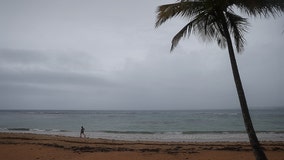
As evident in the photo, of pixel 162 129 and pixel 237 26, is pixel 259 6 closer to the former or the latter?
pixel 237 26

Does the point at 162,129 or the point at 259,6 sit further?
the point at 162,129

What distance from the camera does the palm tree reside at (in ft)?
24.2

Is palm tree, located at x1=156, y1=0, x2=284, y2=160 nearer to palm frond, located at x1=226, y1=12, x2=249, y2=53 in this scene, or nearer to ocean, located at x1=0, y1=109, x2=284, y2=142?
palm frond, located at x1=226, y1=12, x2=249, y2=53

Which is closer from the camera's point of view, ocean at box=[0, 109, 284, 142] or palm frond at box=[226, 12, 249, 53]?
palm frond at box=[226, 12, 249, 53]

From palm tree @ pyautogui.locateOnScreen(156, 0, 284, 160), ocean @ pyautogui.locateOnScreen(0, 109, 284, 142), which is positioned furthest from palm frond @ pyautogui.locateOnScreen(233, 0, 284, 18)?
ocean @ pyautogui.locateOnScreen(0, 109, 284, 142)

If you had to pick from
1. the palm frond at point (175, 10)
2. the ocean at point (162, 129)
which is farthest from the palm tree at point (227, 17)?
the ocean at point (162, 129)

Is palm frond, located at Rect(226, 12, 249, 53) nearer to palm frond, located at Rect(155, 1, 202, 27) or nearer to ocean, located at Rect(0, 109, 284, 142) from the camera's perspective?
palm frond, located at Rect(155, 1, 202, 27)

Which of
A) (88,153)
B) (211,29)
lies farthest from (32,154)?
(211,29)

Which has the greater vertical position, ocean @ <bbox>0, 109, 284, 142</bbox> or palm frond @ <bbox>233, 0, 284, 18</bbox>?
palm frond @ <bbox>233, 0, 284, 18</bbox>

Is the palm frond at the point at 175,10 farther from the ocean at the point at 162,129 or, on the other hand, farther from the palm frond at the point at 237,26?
the ocean at the point at 162,129

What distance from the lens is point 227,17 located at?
8414mm

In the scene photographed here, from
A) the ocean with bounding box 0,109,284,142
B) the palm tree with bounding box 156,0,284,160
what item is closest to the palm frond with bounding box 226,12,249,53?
the palm tree with bounding box 156,0,284,160

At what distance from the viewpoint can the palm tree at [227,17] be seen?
24.2 feet

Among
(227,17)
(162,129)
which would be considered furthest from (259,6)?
(162,129)
